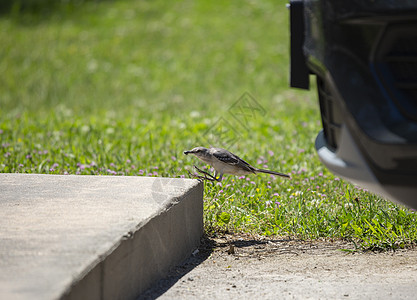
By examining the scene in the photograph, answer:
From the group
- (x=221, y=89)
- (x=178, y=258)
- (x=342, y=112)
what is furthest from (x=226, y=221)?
(x=221, y=89)

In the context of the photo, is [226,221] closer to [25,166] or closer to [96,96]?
[25,166]

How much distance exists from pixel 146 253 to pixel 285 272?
911mm

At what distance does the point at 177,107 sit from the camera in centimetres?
900

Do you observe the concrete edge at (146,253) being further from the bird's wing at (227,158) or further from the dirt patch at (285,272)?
the bird's wing at (227,158)

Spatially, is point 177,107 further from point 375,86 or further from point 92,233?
point 375,86

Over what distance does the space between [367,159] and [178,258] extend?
1.65 metres

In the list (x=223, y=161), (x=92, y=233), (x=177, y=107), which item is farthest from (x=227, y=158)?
(x=177, y=107)

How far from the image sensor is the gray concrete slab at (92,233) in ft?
8.61

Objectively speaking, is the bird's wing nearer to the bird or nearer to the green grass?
the bird

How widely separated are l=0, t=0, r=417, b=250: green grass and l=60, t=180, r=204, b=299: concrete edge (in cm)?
48

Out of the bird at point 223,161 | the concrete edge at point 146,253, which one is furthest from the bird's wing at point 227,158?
the concrete edge at point 146,253

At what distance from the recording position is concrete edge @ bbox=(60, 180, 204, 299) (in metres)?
2.71

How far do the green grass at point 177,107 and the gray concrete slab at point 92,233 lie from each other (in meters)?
0.70

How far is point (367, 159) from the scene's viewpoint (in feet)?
8.47
